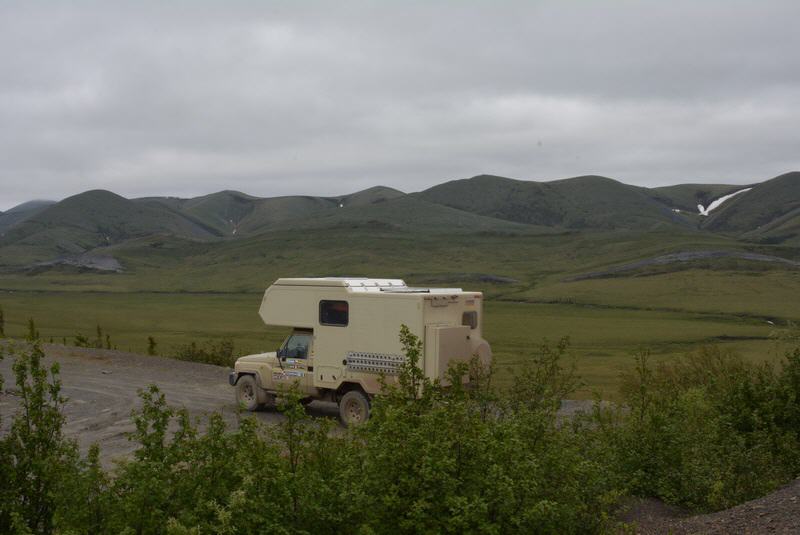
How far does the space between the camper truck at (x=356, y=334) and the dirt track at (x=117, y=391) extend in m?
1.66

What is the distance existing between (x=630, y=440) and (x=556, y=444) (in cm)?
379

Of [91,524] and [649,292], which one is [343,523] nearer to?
[91,524]

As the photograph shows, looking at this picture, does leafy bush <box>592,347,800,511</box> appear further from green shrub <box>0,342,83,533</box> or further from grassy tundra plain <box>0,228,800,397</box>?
green shrub <box>0,342,83,533</box>

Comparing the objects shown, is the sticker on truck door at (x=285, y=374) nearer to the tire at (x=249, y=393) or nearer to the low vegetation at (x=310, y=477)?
the tire at (x=249, y=393)

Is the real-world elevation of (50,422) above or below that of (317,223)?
below

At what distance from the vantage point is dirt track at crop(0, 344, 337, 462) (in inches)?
656

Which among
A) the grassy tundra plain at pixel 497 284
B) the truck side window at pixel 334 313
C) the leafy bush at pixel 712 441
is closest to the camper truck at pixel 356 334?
the truck side window at pixel 334 313

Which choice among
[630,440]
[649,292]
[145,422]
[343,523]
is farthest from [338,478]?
[649,292]

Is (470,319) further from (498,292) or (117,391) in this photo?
(498,292)

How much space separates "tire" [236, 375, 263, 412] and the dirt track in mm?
329

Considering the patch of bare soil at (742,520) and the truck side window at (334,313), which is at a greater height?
the truck side window at (334,313)

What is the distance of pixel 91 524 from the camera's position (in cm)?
595

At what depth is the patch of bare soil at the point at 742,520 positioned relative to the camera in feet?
25.6

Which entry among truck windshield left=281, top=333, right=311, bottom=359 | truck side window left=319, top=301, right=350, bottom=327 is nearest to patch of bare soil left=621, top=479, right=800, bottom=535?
truck side window left=319, top=301, right=350, bottom=327
